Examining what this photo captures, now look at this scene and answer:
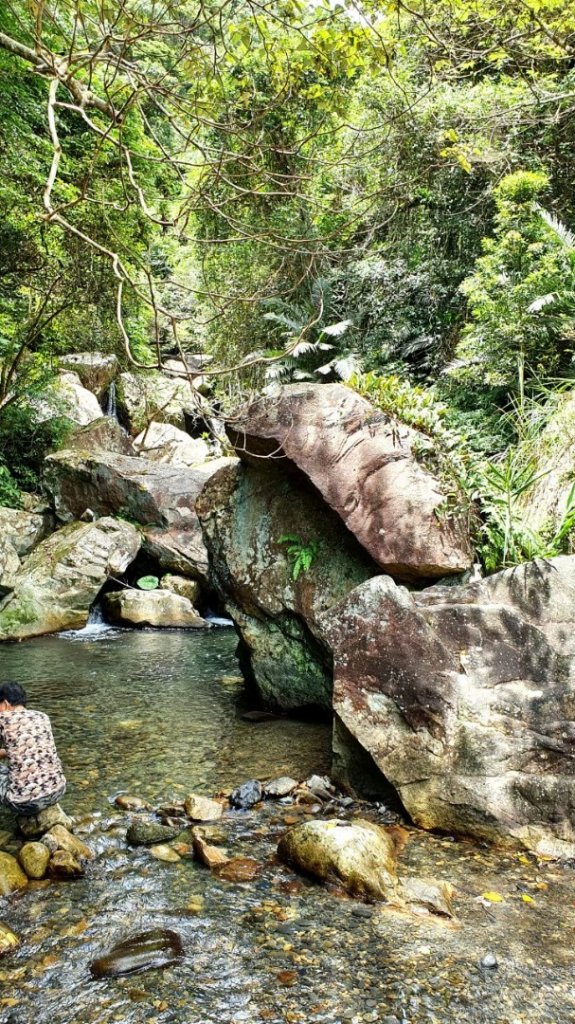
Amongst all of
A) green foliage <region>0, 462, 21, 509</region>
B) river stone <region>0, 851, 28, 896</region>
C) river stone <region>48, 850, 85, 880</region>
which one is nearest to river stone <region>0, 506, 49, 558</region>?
green foliage <region>0, 462, 21, 509</region>

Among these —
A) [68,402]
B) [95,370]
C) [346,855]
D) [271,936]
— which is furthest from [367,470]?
[95,370]

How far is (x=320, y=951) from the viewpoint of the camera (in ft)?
9.36

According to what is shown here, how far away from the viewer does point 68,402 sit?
53.2 ft

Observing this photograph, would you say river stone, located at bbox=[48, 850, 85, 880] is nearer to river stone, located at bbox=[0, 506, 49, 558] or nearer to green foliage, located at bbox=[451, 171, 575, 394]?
green foliage, located at bbox=[451, 171, 575, 394]

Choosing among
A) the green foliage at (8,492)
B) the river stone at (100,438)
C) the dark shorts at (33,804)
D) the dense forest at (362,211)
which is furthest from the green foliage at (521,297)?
the green foliage at (8,492)

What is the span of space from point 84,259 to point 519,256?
6.61 m

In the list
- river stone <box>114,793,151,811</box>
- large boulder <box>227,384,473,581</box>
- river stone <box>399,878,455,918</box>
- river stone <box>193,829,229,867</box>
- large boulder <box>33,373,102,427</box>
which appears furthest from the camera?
large boulder <box>33,373,102,427</box>

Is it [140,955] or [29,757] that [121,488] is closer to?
[29,757]

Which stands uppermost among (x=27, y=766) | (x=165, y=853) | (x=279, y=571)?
(x=279, y=571)

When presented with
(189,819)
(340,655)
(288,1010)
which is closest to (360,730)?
(340,655)

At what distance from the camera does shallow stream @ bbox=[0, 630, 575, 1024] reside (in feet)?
8.27

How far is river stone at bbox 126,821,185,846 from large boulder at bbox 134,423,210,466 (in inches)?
583

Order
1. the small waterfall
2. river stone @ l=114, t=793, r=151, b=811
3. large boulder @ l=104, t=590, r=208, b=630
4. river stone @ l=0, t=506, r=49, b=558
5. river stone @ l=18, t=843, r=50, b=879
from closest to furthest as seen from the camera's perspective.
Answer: river stone @ l=18, t=843, r=50, b=879 → river stone @ l=114, t=793, r=151, b=811 → large boulder @ l=104, t=590, r=208, b=630 → river stone @ l=0, t=506, r=49, b=558 → the small waterfall

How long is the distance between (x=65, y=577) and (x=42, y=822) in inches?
284
